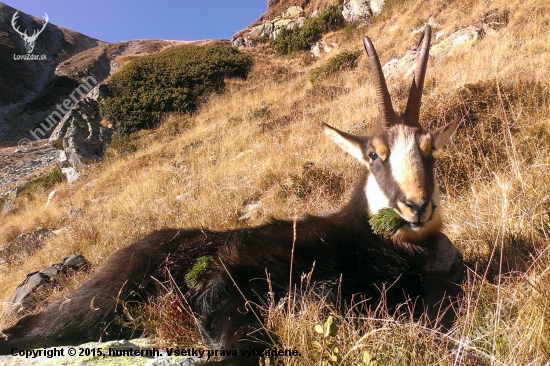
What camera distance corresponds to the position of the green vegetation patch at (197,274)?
298 centimetres

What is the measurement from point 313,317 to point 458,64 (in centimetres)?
880

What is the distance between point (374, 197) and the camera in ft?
10.7

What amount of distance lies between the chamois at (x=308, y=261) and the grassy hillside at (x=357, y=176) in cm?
26

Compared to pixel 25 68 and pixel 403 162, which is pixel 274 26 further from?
pixel 403 162

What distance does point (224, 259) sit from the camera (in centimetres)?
307

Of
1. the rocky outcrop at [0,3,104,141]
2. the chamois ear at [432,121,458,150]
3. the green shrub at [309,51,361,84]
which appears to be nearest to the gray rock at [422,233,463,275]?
the chamois ear at [432,121,458,150]

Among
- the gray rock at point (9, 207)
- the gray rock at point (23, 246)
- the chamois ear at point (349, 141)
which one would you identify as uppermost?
the chamois ear at point (349, 141)

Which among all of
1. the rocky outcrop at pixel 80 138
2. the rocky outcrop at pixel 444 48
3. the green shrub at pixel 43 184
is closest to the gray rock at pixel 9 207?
the green shrub at pixel 43 184

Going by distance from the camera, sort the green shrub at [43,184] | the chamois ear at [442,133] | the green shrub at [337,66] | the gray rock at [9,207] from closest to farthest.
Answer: the chamois ear at [442,133]
the gray rock at [9,207]
the green shrub at [337,66]
the green shrub at [43,184]

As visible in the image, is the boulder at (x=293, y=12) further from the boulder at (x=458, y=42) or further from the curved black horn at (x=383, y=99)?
the curved black horn at (x=383, y=99)

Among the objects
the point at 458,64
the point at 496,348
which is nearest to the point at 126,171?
the point at 458,64

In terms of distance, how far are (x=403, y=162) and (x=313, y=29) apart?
85.0ft

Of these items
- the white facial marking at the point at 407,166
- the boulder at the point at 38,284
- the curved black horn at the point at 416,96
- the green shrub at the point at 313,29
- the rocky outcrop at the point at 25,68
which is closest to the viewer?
the white facial marking at the point at 407,166

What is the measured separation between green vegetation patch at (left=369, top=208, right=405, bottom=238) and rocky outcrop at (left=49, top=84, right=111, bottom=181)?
1669 cm
